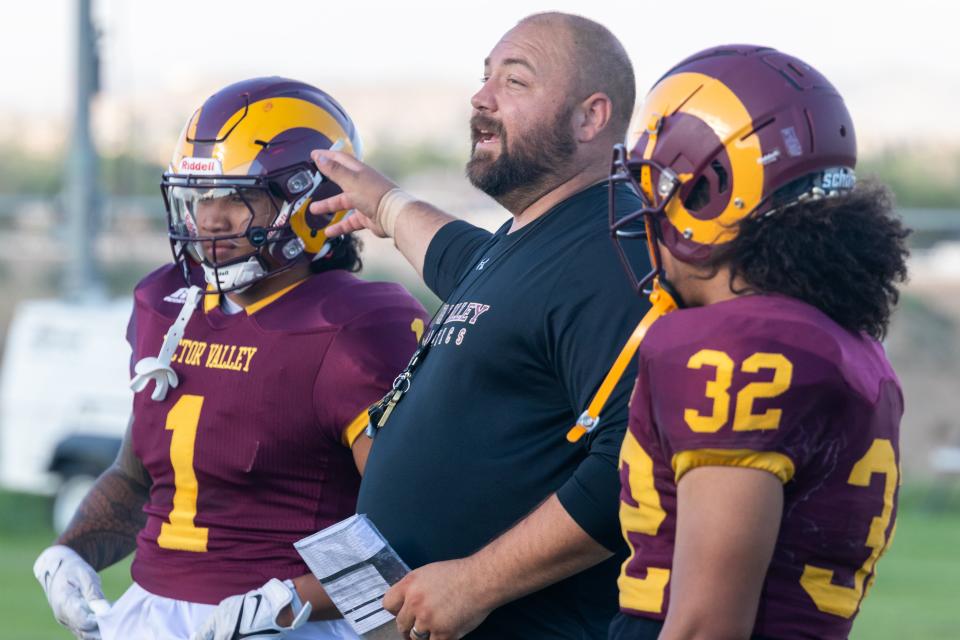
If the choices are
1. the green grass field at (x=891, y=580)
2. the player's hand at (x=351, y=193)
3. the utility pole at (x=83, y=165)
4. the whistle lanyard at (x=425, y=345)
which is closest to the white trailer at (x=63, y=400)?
the green grass field at (x=891, y=580)

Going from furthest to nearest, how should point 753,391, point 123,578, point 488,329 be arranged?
point 123,578
point 488,329
point 753,391

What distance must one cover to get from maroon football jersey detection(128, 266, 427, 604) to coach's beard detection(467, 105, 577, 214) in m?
0.45

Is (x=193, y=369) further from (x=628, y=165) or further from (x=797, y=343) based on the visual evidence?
(x=797, y=343)

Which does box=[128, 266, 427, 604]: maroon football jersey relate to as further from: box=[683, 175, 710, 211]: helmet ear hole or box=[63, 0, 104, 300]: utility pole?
box=[63, 0, 104, 300]: utility pole

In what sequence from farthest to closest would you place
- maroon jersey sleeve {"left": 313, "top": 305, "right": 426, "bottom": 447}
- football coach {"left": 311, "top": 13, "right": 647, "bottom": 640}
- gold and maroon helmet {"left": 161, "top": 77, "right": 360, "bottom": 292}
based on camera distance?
1. gold and maroon helmet {"left": 161, "top": 77, "right": 360, "bottom": 292}
2. maroon jersey sleeve {"left": 313, "top": 305, "right": 426, "bottom": 447}
3. football coach {"left": 311, "top": 13, "right": 647, "bottom": 640}

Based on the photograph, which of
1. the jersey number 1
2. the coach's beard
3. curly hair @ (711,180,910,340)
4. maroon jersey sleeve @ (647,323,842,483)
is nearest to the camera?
maroon jersey sleeve @ (647,323,842,483)

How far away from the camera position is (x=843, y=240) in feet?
7.02

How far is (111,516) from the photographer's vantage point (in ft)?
11.8

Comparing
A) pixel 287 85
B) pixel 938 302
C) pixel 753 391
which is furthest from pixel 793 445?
pixel 938 302

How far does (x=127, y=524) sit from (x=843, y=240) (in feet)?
7.08

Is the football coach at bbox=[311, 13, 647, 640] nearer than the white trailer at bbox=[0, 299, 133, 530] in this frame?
Yes

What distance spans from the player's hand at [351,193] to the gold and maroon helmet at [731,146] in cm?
115

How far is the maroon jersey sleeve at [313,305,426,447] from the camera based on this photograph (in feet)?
10.1

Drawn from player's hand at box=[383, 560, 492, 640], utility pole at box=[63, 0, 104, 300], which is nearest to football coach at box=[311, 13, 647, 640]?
player's hand at box=[383, 560, 492, 640]
